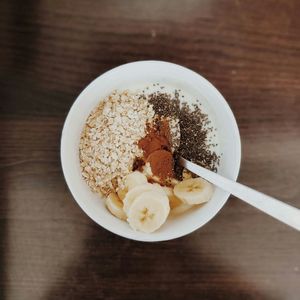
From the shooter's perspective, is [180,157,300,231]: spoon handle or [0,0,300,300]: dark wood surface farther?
[0,0,300,300]: dark wood surface

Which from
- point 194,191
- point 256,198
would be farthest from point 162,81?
point 256,198

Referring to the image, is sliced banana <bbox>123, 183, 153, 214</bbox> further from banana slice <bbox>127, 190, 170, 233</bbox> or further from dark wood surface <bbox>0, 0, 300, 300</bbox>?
dark wood surface <bbox>0, 0, 300, 300</bbox>

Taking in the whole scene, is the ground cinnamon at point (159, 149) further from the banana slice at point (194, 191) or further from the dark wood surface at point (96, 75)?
the dark wood surface at point (96, 75)

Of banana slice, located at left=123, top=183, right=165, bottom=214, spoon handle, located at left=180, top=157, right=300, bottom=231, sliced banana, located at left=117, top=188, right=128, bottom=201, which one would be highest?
spoon handle, located at left=180, top=157, right=300, bottom=231

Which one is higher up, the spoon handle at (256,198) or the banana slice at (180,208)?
the spoon handle at (256,198)

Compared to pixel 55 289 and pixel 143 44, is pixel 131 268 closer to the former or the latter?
pixel 55 289

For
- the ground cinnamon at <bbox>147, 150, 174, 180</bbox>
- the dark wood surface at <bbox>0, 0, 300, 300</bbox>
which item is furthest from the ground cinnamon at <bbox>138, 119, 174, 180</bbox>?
the dark wood surface at <bbox>0, 0, 300, 300</bbox>

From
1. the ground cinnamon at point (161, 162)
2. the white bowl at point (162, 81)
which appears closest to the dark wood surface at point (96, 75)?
the white bowl at point (162, 81)
